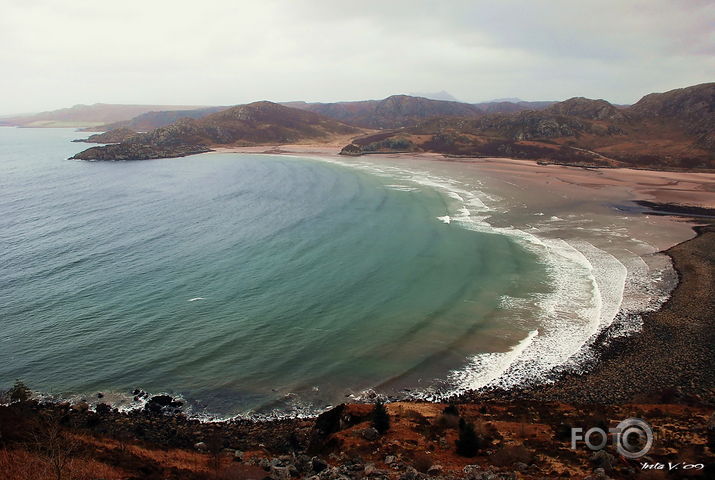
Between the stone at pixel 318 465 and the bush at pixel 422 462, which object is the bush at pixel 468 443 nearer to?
the bush at pixel 422 462

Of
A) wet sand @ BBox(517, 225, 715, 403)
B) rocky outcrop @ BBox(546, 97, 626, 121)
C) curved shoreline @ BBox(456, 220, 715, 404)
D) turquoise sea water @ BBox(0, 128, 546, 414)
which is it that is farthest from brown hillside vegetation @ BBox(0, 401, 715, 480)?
rocky outcrop @ BBox(546, 97, 626, 121)

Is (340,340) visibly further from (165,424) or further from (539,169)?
(539,169)

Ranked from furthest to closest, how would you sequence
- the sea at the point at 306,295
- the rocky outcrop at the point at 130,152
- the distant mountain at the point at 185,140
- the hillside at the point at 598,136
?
the distant mountain at the point at 185,140 < the rocky outcrop at the point at 130,152 < the hillside at the point at 598,136 < the sea at the point at 306,295

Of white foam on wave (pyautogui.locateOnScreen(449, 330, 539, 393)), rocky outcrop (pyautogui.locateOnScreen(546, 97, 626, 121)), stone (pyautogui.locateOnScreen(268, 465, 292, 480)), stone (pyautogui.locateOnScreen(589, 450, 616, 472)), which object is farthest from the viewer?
rocky outcrop (pyautogui.locateOnScreen(546, 97, 626, 121))

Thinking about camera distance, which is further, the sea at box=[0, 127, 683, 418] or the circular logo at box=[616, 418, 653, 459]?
the sea at box=[0, 127, 683, 418]

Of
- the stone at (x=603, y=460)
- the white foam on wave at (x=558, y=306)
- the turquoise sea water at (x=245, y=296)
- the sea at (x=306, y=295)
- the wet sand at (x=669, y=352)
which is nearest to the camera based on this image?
the stone at (x=603, y=460)

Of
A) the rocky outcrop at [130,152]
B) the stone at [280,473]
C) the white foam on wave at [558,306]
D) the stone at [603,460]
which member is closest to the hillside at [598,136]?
the rocky outcrop at [130,152]

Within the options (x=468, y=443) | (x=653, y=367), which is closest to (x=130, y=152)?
(x=468, y=443)

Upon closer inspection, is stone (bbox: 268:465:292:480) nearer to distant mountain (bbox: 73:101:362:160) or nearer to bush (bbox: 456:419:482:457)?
bush (bbox: 456:419:482:457)
